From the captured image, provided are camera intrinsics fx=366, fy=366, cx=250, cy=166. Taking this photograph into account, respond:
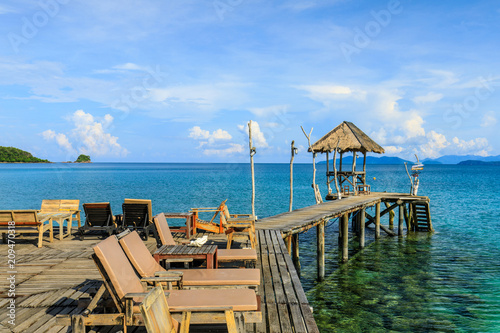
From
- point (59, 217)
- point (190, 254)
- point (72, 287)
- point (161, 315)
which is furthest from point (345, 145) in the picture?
point (161, 315)

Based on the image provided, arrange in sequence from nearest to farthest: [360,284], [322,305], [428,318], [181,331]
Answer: [181,331] < [428,318] < [322,305] < [360,284]

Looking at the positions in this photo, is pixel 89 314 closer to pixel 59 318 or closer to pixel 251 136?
pixel 59 318

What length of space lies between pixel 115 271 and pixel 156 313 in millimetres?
1049

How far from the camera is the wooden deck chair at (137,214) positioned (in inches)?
394

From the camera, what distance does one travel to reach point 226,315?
11.6ft

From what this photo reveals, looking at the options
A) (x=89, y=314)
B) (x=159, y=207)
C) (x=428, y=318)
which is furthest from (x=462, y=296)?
(x=159, y=207)

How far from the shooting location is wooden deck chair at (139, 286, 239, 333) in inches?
110

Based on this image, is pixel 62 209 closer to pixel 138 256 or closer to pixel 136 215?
pixel 136 215

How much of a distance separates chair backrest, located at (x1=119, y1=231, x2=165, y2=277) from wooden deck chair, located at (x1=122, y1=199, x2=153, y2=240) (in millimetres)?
5120

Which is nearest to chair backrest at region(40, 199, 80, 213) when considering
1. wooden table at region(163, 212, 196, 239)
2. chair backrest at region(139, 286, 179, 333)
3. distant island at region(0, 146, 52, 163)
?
wooden table at region(163, 212, 196, 239)

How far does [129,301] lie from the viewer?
3551 mm

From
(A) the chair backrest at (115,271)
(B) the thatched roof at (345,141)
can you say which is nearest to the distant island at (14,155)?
(B) the thatched roof at (345,141)

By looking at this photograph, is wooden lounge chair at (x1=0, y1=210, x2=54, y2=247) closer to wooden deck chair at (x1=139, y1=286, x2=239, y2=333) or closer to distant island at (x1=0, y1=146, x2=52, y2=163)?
wooden deck chair at (x1=139, y1=286, x2=239, y2=333)

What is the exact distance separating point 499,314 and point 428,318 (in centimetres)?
204
